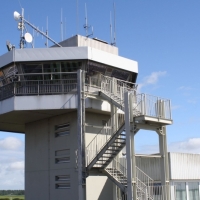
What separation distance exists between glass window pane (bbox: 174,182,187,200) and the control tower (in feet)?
5.00

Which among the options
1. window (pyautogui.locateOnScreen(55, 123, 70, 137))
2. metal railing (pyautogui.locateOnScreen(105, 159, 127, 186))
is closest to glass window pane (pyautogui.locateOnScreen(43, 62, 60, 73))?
window (pyautogui.locateOnScreen(55, 123, 70, 137))

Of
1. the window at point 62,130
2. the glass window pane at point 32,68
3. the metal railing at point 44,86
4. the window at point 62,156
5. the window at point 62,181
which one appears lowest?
the window at point 62,181

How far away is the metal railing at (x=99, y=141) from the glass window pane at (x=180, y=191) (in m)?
4.46

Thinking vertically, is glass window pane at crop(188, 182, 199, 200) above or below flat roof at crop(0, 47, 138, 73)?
below

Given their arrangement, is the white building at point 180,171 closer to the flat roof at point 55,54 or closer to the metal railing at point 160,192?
the metal railing at point 160,192

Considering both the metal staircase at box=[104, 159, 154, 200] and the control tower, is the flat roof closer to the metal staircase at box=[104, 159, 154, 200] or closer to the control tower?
the control tower

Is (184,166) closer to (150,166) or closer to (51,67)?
(150,166)

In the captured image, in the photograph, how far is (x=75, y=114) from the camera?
73.8ft

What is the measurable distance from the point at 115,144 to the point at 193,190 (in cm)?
541

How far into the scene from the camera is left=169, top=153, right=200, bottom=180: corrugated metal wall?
67.8 ft

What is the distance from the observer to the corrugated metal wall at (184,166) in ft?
67.8

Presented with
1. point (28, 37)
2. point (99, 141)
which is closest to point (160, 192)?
point (99, 141)

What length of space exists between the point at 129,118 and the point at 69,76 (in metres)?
5.23

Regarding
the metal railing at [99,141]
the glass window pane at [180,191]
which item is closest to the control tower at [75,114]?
the metal railing at [99,141]
